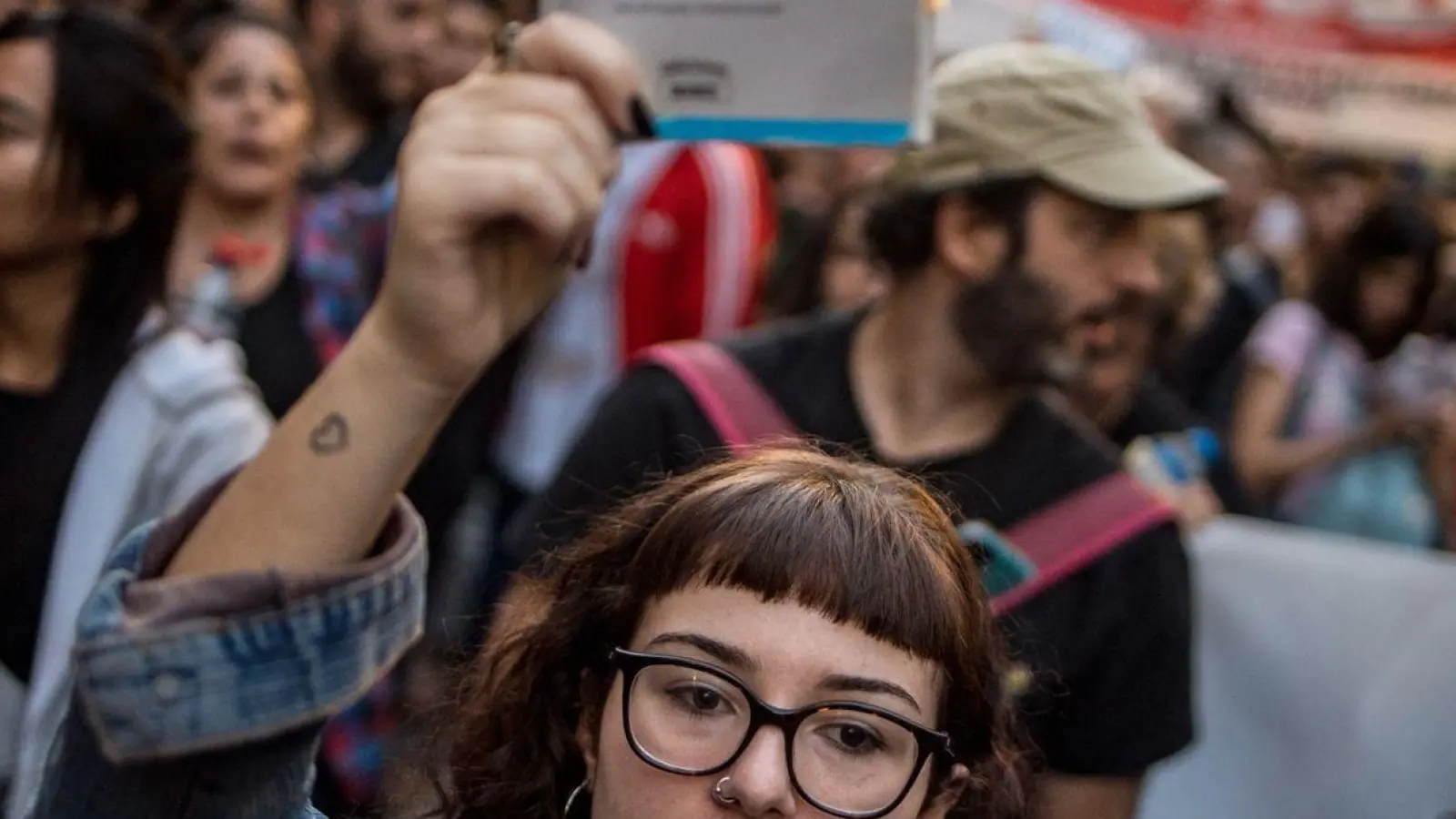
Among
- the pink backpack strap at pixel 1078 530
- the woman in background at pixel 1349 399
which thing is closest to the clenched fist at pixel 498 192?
the pink backpack strap at pixel 1078 530

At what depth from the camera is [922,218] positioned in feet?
10.1

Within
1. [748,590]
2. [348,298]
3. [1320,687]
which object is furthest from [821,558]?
[348,298]

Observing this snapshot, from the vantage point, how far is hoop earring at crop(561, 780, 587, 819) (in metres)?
1.72

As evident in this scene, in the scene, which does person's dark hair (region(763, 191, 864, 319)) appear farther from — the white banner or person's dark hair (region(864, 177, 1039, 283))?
person's dark hair (region(864, 177, 1039, 283))

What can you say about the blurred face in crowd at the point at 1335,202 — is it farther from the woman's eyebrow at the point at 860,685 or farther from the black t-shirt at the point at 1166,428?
the woman's eyebrow at the point at 860,685

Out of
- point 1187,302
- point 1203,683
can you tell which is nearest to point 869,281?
point 1187,302

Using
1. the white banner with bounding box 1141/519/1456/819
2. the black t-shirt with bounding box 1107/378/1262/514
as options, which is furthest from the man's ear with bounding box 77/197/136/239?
the black t-shirt with bounding box 1107/378/1262/514

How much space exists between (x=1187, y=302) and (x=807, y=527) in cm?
359

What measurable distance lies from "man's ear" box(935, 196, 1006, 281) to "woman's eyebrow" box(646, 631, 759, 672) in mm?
1521

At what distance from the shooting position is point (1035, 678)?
262cm

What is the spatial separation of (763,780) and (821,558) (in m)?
0.22

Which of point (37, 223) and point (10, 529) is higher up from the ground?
point (37, 223)

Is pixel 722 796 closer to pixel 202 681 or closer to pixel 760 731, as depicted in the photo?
pixel 760 731

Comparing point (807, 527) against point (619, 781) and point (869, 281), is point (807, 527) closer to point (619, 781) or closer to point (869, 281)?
point (619, 781)
